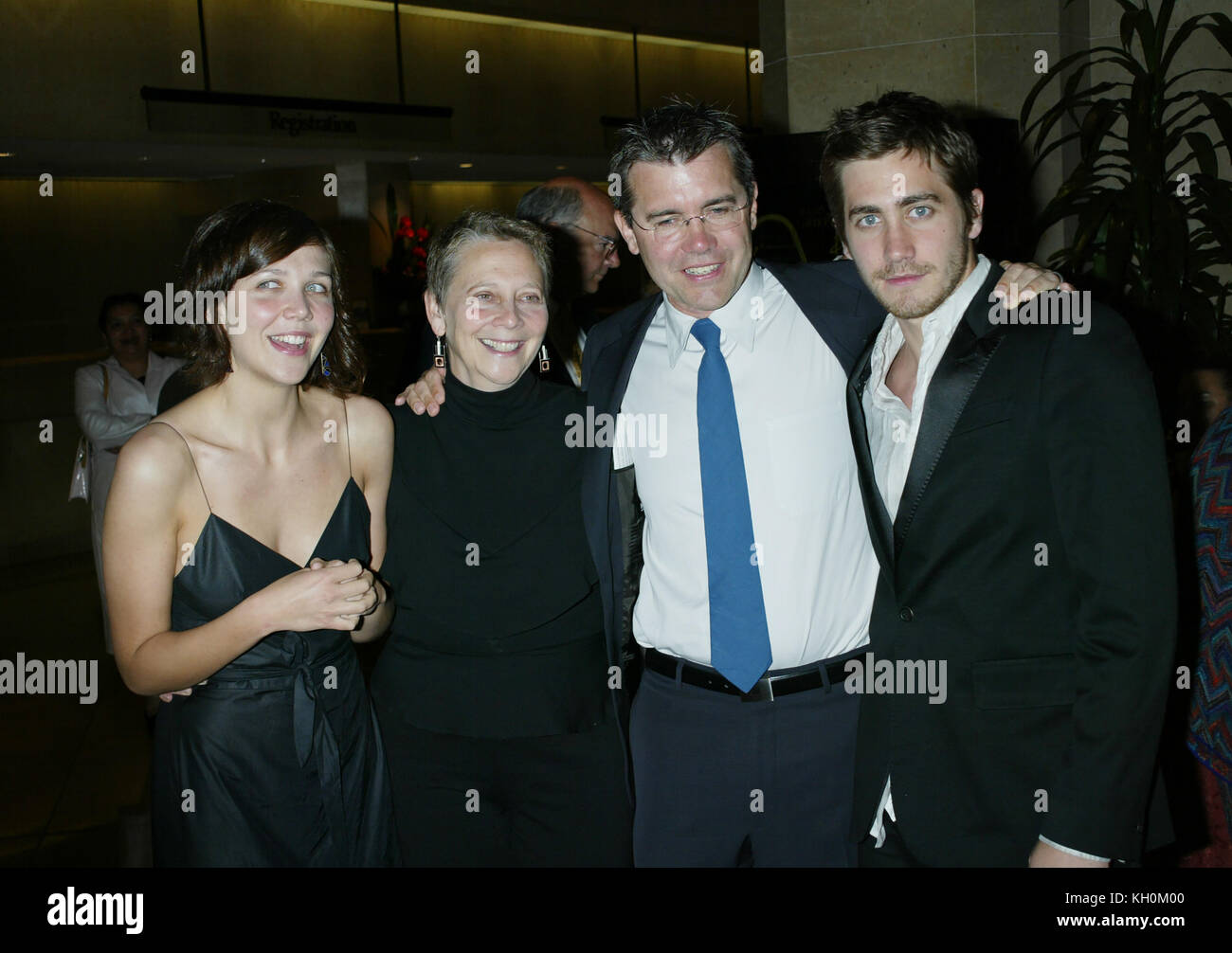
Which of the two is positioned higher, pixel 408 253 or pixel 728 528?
pixel 408 253

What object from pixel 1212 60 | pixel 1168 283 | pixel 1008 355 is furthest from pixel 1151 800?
pixel 1212 60

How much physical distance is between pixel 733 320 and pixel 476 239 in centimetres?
54

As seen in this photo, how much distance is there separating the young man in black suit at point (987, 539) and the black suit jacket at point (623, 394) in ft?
0.47

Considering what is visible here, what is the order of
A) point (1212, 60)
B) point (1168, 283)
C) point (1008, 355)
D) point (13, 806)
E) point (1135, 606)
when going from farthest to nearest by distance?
point (1212, 60) < point (13, 806) < point (1168, 283) < point (1008, 355) < point (1135, 606)

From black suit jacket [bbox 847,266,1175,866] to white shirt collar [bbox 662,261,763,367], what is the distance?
0.37 meters

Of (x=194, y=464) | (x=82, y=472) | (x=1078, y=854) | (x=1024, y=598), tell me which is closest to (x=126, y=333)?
(x=82, y=472)

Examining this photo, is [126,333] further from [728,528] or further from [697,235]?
[728,528]

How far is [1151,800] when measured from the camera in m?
1.72

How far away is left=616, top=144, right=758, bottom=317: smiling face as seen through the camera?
211cm

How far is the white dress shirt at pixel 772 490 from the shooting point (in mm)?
2037

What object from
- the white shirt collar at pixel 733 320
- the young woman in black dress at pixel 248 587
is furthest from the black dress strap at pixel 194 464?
the white shirt collar at pixel 733 320

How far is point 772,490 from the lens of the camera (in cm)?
205
